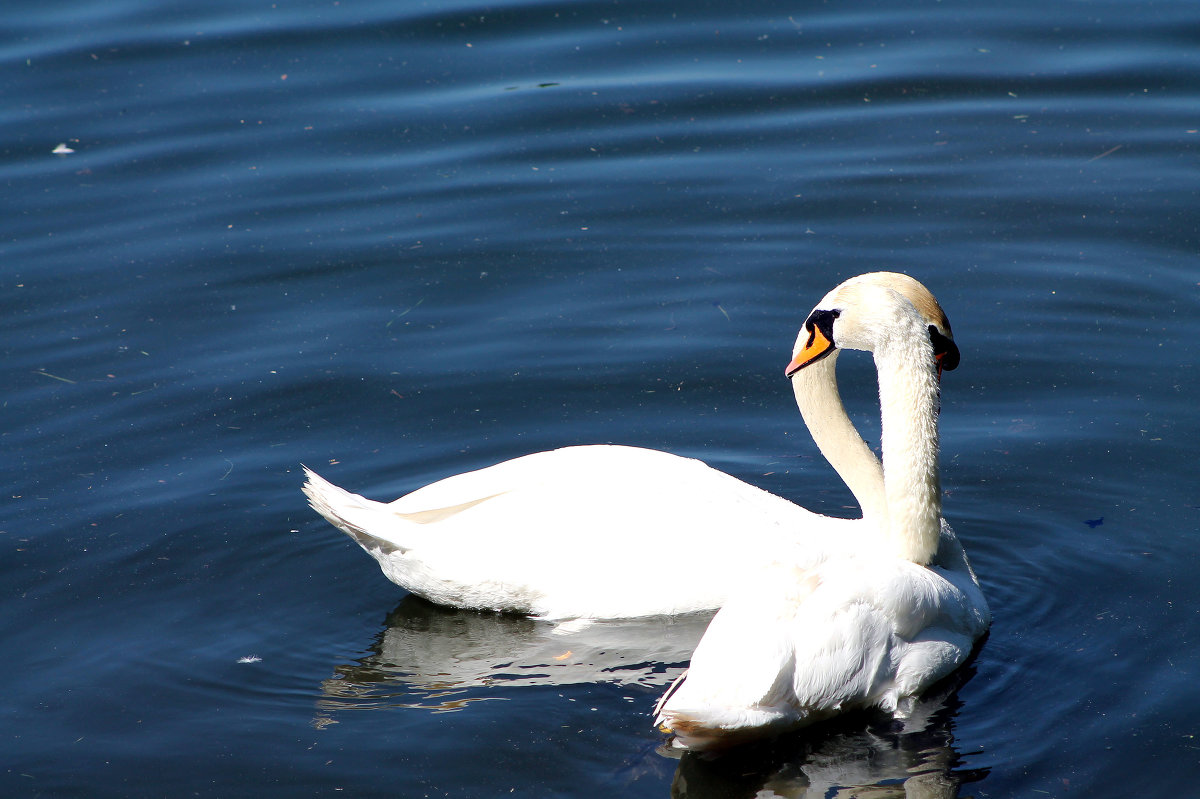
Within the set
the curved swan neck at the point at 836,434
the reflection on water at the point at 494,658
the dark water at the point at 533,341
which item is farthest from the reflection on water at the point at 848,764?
the curved swan neck at the point at 836,434

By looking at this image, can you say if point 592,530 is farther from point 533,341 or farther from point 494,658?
point 533,341

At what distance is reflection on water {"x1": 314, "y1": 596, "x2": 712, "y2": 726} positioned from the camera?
5.27m

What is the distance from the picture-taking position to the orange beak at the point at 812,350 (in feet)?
18.7

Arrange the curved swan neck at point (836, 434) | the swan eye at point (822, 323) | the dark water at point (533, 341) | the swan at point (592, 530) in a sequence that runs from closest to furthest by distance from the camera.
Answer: the dark water at point (533, 341), the swan at point (592, 530), the swan eye at point (822, 323), the curved swan neck at point (836, 434)

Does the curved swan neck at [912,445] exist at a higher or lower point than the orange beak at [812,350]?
lower

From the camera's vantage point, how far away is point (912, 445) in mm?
5574

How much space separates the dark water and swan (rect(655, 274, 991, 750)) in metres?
0.16

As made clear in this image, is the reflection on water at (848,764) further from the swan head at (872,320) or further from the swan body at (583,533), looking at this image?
the swan head at (872,320)

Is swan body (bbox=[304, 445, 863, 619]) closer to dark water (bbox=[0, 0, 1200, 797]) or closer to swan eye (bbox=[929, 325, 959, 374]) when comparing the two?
dark water (bbox=[0, 0, 1200, 797])

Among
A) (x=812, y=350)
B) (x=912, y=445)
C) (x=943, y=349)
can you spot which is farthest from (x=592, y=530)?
(x=943, y=349)

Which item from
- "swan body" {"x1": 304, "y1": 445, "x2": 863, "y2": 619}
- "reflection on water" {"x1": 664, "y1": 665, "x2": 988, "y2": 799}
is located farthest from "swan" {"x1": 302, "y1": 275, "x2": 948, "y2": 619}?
"reflection on water" {"x1": 664, "y1": 665, "x2": 988, "y2": 799}

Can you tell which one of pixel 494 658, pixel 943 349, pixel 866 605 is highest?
pixel 943 349

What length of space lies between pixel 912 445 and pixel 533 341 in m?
2.69

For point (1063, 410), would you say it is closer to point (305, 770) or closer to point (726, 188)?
point (726, 188)
